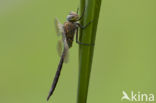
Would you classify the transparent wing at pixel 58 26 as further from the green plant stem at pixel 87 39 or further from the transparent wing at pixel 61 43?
the green plant stem at pixel 87 39

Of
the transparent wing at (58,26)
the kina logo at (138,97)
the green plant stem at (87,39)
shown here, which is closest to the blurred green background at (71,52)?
the kina logo at (138,97)

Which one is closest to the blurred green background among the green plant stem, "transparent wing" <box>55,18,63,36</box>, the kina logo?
the kina logo

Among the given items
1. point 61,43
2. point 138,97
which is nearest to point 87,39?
point 61,43

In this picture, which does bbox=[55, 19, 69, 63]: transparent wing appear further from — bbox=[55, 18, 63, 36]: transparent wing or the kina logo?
the kina logo

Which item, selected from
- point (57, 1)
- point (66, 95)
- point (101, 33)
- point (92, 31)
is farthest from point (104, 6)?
point (92, 31)

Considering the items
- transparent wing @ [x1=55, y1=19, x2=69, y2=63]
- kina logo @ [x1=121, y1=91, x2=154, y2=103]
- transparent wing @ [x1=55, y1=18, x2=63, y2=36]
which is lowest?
kina logo @ [x1=121, y1=91, x2=154, y2=103]

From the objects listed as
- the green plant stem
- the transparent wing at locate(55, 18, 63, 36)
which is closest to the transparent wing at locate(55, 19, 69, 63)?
the transparent wing at locate(55, 18, 63, 36)

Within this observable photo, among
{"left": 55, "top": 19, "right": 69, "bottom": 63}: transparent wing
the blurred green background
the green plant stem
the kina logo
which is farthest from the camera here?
the blurred green background

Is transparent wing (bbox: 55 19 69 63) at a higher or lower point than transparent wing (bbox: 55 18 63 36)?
lower

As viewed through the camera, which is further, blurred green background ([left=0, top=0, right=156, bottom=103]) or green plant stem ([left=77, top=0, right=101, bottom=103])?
blurred green background ([left=0, top=0, right=156, bottom=103])

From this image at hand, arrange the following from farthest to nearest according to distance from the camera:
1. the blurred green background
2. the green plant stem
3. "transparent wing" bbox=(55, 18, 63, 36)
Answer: the blurred green background → "transparent wing" bbox=(55, 18, 63, 36) → the green plant stem
